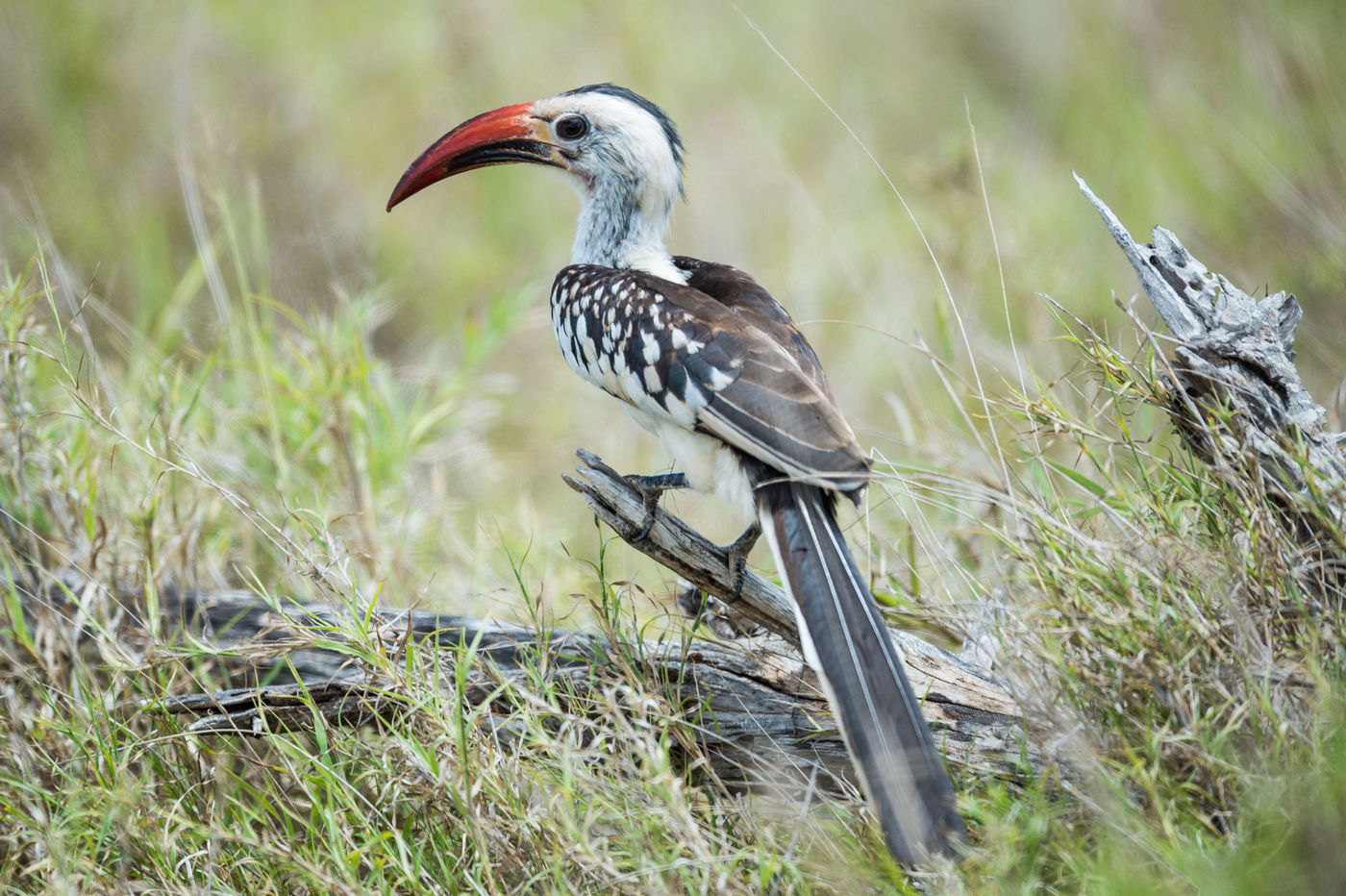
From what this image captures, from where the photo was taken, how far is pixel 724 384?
97.5 inches

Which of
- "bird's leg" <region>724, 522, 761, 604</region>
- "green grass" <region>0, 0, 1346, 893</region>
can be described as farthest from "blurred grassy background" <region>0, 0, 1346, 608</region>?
"bird's leg" <region>724, 522, 761, 604</region>

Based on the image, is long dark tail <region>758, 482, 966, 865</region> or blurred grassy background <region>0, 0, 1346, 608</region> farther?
blurred grassy background <region>0, 0, 1346, 608</region>

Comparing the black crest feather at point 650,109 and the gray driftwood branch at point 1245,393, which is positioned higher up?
the black crest feather at point 650,109

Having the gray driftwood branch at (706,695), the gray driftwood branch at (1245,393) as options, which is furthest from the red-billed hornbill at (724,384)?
the gray driftwood branch at (1245,393)

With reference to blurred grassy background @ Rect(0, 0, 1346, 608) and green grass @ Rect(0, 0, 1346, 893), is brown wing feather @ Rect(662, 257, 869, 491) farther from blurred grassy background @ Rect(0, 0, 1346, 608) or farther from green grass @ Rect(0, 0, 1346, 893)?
blurred grassy background @ Rect(0, 0, 1346, 608)

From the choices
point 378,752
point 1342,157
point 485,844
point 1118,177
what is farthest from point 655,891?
point 1118,177

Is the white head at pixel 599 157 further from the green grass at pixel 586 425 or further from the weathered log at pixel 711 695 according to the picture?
the weathered log at pixel 711 695

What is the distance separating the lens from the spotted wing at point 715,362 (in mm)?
2340

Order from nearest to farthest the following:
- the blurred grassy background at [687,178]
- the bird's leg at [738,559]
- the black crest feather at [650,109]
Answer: the bird's leg at [738,559], the black crest feather at [650,109], the blurred grassy background at [687,178]

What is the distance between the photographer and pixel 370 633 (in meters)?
2.29

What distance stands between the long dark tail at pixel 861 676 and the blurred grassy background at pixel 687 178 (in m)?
1.70

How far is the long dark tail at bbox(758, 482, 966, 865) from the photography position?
1.80 metres

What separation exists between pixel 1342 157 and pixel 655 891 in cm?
478

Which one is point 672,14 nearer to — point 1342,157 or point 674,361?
point 1342,157
